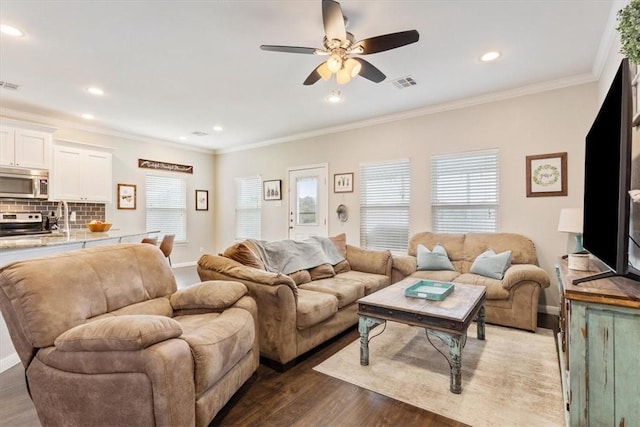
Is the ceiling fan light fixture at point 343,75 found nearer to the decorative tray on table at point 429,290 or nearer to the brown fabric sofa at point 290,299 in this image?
the brown fabric sofa at point 290,299

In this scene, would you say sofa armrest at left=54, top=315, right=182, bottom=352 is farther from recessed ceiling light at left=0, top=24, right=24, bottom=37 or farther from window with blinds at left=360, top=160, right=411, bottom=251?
window with blinds at left=360, top=160, right=411, bottom=251

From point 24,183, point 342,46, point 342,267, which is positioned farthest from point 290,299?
point 24,183

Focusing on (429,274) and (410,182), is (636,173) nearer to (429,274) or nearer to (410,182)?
(429,274)

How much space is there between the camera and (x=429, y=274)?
385 cm

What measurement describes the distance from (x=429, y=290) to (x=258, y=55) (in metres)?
2.76

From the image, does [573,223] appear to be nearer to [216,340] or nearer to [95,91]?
[216,340]

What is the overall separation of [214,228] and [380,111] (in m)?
4.92

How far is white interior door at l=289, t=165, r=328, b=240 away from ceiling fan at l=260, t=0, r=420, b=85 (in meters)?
3.17

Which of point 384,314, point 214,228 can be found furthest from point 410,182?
point 214,228

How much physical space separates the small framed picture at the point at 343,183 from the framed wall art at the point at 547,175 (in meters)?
2.59

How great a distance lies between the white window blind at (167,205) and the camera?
255 inches

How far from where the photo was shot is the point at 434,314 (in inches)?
87.3

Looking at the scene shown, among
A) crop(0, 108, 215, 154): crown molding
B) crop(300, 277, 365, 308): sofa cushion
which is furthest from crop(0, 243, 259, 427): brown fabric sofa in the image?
crop(0, 108, 215, 154): crown molding

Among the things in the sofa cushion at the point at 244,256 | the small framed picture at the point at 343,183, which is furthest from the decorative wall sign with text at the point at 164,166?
the sofa cushion at the point at 244,256
